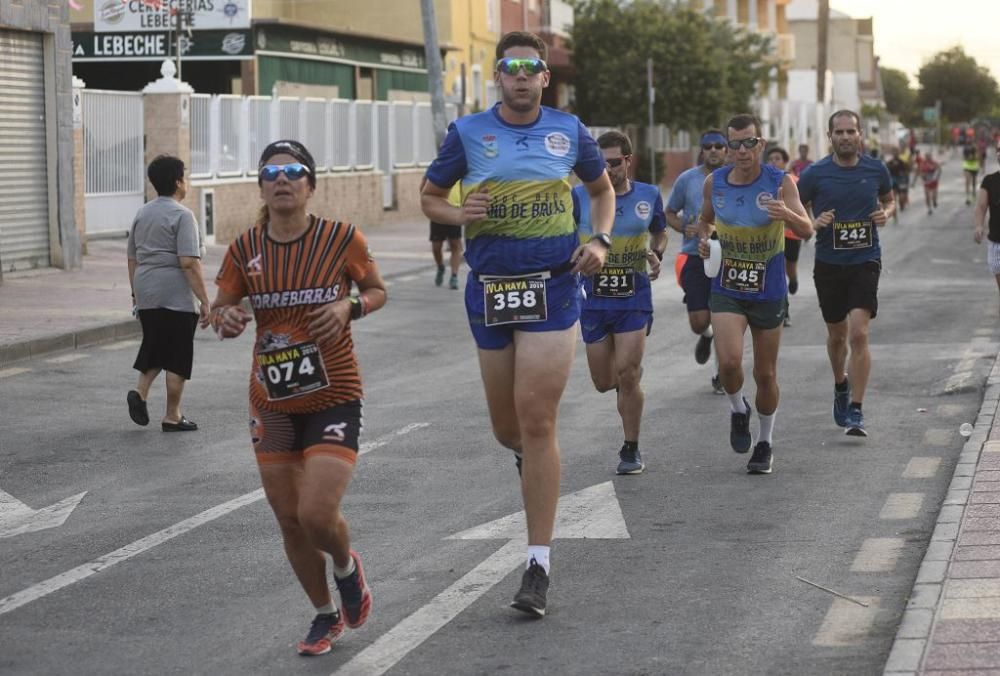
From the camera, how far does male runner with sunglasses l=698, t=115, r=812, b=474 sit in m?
10.1

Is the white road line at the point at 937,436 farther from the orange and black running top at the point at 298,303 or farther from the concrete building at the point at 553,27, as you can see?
the concrete building at the point at 553,27

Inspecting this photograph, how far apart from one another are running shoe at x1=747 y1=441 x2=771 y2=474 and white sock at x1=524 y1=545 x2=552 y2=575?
3.30 metres

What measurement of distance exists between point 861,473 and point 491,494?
1.99m

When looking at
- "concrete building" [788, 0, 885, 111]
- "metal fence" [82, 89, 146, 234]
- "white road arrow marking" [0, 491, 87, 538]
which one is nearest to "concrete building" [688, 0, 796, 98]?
"concrete building" [788, 0, 885, 111]

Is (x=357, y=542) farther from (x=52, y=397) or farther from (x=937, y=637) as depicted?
(x=52, y=397)

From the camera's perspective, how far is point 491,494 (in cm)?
949

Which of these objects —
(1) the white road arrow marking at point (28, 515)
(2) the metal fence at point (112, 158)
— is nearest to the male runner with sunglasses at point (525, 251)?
(1) the white road arrow marking at point (28, 515)

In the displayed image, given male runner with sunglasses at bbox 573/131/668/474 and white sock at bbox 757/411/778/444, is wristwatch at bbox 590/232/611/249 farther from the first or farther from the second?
white sock at bbox 757/411/778/444

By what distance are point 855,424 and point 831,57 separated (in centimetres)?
11887

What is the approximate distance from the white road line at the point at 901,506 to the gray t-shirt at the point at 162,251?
487 cm

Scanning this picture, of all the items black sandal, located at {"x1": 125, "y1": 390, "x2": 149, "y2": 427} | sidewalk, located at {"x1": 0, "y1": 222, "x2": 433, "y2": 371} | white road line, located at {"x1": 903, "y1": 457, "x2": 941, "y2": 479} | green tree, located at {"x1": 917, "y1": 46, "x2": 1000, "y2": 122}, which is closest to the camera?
white road line, located at {"x1": 903, "y1": 457, "x2": 941, "y2": 479}

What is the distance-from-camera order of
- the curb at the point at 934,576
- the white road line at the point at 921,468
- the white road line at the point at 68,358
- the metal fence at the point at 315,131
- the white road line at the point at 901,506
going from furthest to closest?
the metal fence at the point at 315,131
the white road line at the point at 68,358
the white road line at the point at 921,468
the white road line at the point at 901,506
the curb at the point at 934,576

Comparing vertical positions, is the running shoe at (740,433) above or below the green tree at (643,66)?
below

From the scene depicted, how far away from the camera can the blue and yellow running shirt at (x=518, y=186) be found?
713cm
